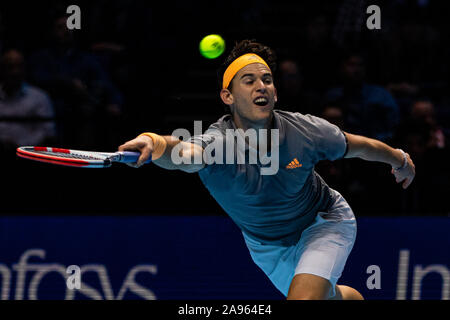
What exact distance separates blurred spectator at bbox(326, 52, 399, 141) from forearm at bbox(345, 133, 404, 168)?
5.25ft

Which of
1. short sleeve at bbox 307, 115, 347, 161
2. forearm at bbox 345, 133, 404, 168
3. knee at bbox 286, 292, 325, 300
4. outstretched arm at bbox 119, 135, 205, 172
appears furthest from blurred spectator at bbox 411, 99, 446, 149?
outstretched arm at bbox 119, 135, 205, 172

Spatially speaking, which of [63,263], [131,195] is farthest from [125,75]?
[63,263]

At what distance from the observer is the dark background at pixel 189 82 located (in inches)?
221

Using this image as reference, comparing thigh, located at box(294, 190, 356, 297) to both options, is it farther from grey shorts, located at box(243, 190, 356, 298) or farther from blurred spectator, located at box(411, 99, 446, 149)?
blurred spectator, located at box(411, 99, 446, 149)

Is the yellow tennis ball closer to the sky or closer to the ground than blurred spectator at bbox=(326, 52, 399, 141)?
closer to the sky

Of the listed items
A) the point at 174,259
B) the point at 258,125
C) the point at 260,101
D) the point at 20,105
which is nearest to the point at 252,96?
the point at 260,101

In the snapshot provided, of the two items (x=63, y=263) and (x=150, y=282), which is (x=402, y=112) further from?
(x=63, y=263)

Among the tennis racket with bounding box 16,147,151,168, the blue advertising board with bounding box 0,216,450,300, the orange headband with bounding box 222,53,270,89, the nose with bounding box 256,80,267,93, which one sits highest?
the orange headband with bounding box 222,53,270,89

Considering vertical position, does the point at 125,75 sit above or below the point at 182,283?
above

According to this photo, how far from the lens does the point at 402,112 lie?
256 inches

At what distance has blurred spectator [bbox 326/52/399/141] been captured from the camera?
589 cm
